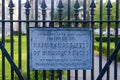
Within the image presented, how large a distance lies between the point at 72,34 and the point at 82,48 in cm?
23

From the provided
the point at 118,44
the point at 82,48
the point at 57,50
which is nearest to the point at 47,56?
the point at 57,50

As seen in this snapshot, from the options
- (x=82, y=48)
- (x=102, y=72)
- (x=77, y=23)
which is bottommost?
(x=102, y=72)

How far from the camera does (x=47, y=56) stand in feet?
17.4

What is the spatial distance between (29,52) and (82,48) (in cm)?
70

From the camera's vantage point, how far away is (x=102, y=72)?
5.42m

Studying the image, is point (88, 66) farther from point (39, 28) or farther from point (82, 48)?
point (39, 28)

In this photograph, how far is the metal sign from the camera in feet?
17.3

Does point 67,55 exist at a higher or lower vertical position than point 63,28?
lower

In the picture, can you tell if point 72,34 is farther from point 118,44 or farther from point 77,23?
point 118,44

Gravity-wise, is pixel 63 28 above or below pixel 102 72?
above

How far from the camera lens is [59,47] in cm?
530

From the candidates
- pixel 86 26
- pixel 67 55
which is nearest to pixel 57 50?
pixel 67 55

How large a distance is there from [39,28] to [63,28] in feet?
1.03

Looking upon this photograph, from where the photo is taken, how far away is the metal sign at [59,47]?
529 cm
